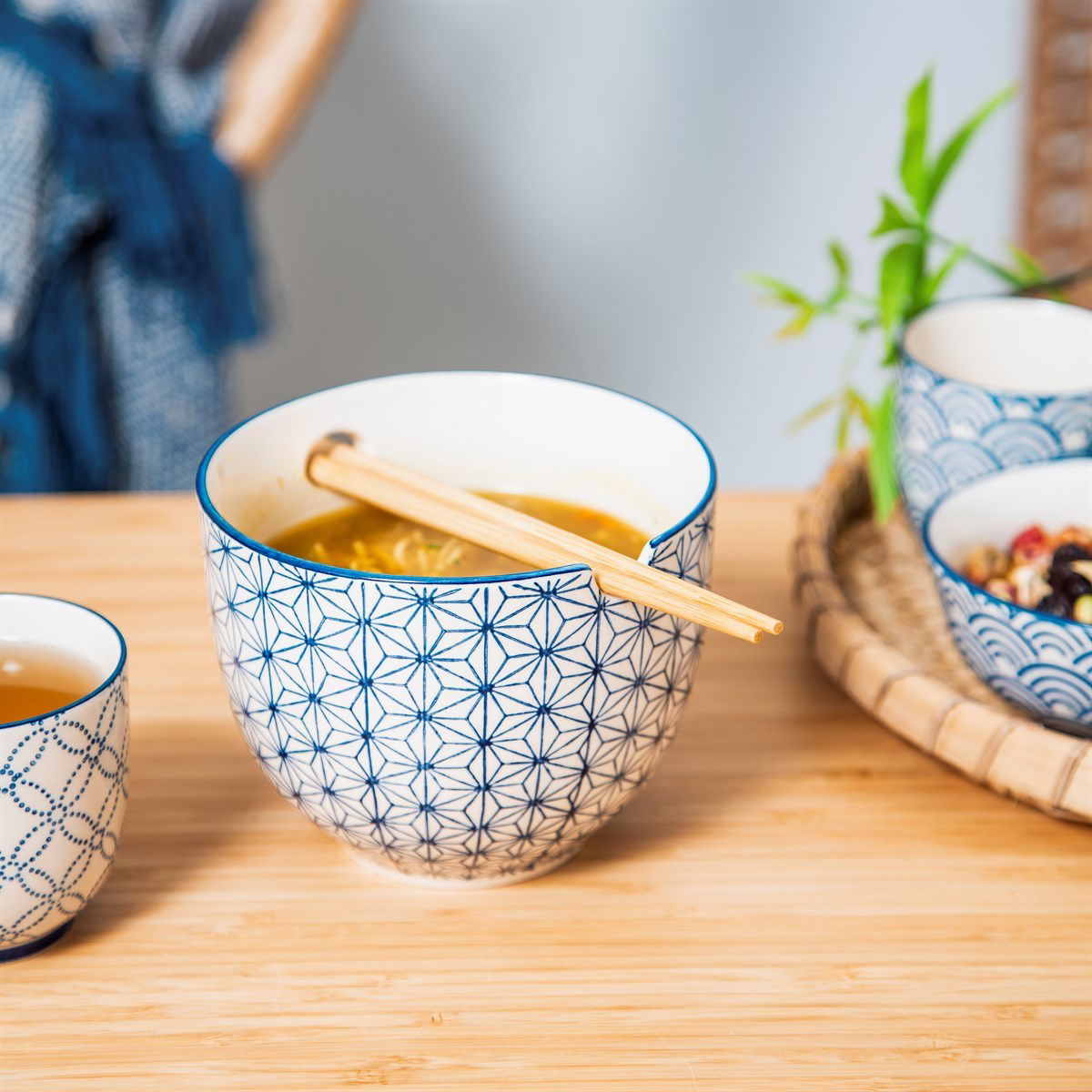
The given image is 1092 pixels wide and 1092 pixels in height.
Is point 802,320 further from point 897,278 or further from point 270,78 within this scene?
point 270,78

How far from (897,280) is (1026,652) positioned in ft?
1.24

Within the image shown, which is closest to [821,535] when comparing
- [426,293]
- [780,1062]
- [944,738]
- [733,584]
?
[733,584]

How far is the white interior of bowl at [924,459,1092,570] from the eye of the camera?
2.58ft

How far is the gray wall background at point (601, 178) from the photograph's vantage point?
7.25 feet

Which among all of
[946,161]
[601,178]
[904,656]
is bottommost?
[601,178]

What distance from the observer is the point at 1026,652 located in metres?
0.67

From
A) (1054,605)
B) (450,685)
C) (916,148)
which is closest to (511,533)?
(450,685)

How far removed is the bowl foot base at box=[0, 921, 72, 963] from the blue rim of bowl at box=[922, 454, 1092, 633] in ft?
1.48

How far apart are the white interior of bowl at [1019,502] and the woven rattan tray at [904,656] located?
0.08 m

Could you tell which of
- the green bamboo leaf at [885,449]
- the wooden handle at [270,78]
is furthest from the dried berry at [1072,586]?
the wooden handle at [270,78]

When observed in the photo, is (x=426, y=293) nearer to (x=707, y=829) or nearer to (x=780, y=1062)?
(x=707, y=829)

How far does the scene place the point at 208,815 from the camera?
68 centimetres

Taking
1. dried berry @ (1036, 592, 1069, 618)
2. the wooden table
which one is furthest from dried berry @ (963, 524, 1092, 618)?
the wooden table

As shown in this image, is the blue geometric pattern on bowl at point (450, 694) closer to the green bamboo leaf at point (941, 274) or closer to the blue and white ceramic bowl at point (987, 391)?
the blue and white ceramic bowl at point (987, 391)
